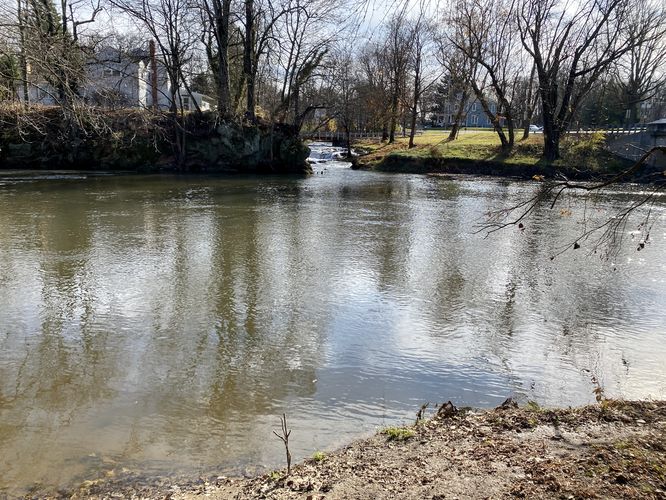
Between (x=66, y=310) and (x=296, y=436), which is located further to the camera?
(x=66, y=310)

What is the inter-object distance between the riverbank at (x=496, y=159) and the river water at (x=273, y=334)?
1790 centimetres

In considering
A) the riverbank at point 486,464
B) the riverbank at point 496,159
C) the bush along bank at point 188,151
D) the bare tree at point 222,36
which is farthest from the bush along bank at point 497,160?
the riverbank at point 486,464

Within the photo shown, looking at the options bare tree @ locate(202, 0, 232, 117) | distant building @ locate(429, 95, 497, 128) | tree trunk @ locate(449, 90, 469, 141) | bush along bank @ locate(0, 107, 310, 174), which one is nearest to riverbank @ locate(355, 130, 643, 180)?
tree trunk @ locate(449, 90, 469, 141)

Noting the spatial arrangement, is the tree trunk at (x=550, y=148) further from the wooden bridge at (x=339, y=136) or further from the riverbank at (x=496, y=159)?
the wooden bridge at (x=339, y=136)

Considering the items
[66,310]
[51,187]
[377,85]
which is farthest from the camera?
[377,85]

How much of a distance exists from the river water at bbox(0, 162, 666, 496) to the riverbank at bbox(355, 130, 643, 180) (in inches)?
705

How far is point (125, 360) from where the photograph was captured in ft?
19.7

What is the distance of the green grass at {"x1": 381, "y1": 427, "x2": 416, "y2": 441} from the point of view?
4.12 meters

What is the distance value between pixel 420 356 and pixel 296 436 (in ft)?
7.34

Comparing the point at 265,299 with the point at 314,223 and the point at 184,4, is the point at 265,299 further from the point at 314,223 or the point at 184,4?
the point at 184,4

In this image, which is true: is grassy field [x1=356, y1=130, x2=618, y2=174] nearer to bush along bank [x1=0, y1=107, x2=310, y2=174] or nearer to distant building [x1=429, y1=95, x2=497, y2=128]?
bush along bank [x1=0, y1=107, x2=310, y2=174]

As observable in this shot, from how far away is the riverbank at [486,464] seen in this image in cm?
305

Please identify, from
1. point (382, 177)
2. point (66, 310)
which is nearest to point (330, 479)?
point (66, 310)

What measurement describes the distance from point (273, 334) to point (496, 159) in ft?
98.0
